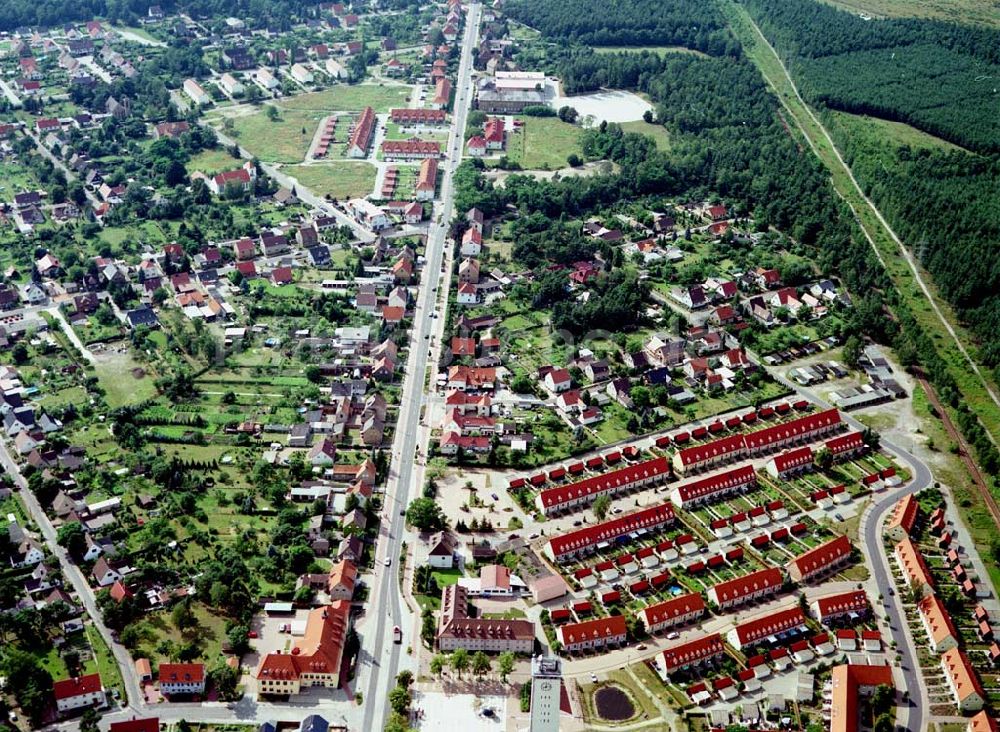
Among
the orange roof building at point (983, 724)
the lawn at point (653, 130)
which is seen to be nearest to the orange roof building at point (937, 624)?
the orange roof building at point (983, 724)

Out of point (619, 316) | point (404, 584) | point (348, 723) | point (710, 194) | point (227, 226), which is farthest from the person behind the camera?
point (710, 194)

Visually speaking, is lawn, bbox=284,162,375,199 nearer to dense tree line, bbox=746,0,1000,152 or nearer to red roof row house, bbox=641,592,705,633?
dense tree line, bbox=746,0,1000,152

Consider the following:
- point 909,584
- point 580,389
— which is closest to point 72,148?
point 580,389

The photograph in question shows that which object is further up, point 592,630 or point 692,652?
point 692,652

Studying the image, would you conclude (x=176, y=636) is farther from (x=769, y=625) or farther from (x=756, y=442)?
(x=756, y=442)

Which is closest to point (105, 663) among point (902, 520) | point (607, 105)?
point (902, 520)

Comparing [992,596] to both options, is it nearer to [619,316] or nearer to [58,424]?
[619,316]

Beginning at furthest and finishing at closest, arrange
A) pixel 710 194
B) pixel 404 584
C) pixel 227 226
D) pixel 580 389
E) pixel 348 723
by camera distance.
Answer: pixel 710 194, pixel 227 226, pixel 580 389, pixel 404 584, pixel 348 723
